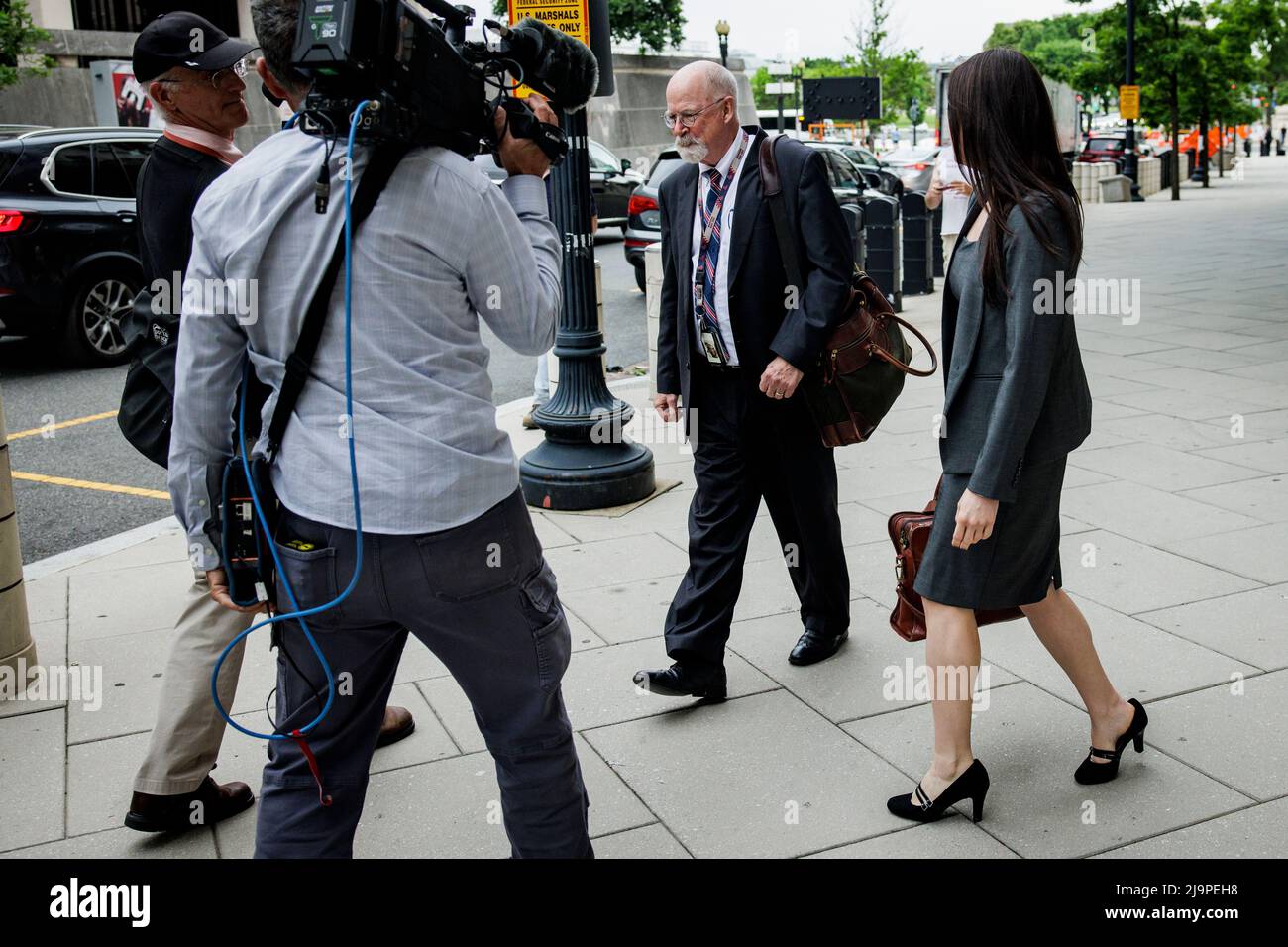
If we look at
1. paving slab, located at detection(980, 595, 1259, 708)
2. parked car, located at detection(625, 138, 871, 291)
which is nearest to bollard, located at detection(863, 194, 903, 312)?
parked car, located at detection(625, 138, 871, 291)

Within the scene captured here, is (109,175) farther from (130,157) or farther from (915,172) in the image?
(915,172)

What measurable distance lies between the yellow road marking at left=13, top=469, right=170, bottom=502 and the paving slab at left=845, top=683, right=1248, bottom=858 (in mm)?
4587

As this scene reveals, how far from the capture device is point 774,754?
141 inches

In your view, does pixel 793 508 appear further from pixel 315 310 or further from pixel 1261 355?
pixel 1261 355

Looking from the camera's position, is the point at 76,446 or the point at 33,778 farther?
the point at 76,446

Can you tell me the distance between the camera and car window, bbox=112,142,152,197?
418 inches

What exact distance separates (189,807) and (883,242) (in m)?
10.6

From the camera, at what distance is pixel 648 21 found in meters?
43.7

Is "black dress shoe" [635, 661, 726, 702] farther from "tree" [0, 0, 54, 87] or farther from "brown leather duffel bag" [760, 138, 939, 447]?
"tree" [0, 0, 54, 87]

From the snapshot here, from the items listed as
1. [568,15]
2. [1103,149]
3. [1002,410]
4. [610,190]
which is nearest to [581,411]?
[568,15]

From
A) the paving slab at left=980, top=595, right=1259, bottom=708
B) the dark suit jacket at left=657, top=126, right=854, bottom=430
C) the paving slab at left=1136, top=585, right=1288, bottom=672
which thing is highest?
the dark suit jacket at left=657, top=126, right=854, bottom=430

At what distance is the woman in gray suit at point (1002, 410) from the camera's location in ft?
9.43
